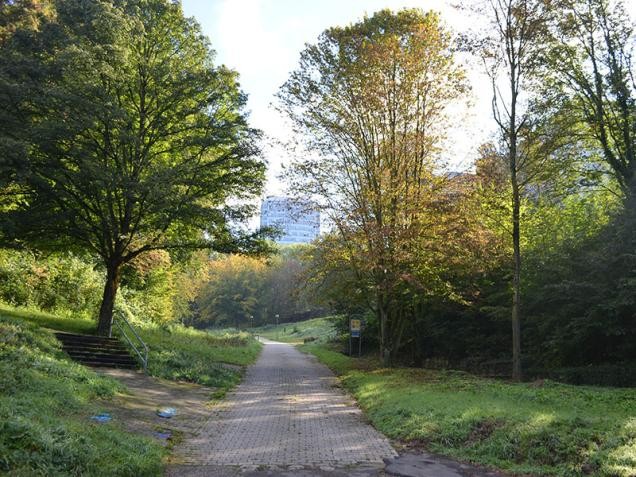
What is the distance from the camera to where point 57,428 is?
649 centimetres

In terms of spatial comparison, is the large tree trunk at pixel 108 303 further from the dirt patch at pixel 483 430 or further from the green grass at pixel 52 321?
the dirt patch at pixel 483 430

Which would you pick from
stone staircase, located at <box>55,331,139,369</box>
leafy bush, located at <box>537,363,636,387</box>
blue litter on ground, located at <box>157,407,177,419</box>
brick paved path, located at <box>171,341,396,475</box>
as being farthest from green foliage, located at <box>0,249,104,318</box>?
leafy bush, located at <box>537,363,636,387</box>

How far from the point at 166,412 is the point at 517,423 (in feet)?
24.0

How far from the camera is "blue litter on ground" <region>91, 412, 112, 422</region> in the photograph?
29.1ft

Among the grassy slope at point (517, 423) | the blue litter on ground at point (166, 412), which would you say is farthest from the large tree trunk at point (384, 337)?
the blue litter on ground at point (166, 412)

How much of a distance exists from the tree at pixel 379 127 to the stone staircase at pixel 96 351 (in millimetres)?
9022

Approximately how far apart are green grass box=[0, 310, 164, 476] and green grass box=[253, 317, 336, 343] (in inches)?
1877

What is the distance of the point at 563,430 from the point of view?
7.80 metres

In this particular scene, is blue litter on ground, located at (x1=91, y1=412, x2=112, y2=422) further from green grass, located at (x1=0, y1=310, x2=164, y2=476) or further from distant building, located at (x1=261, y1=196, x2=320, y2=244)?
distant building, located at (x1=261, y1=196, x2=320, y2=244)

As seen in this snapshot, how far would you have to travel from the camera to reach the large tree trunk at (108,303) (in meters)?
→ 20.0

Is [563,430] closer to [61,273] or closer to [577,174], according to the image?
[577,174]

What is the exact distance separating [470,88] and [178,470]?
17.4m

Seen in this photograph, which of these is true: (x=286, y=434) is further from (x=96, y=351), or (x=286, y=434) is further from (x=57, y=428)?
(x=96, y=351)

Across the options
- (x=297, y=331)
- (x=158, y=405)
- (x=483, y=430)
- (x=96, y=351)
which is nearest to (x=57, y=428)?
(x=158, y=405)
